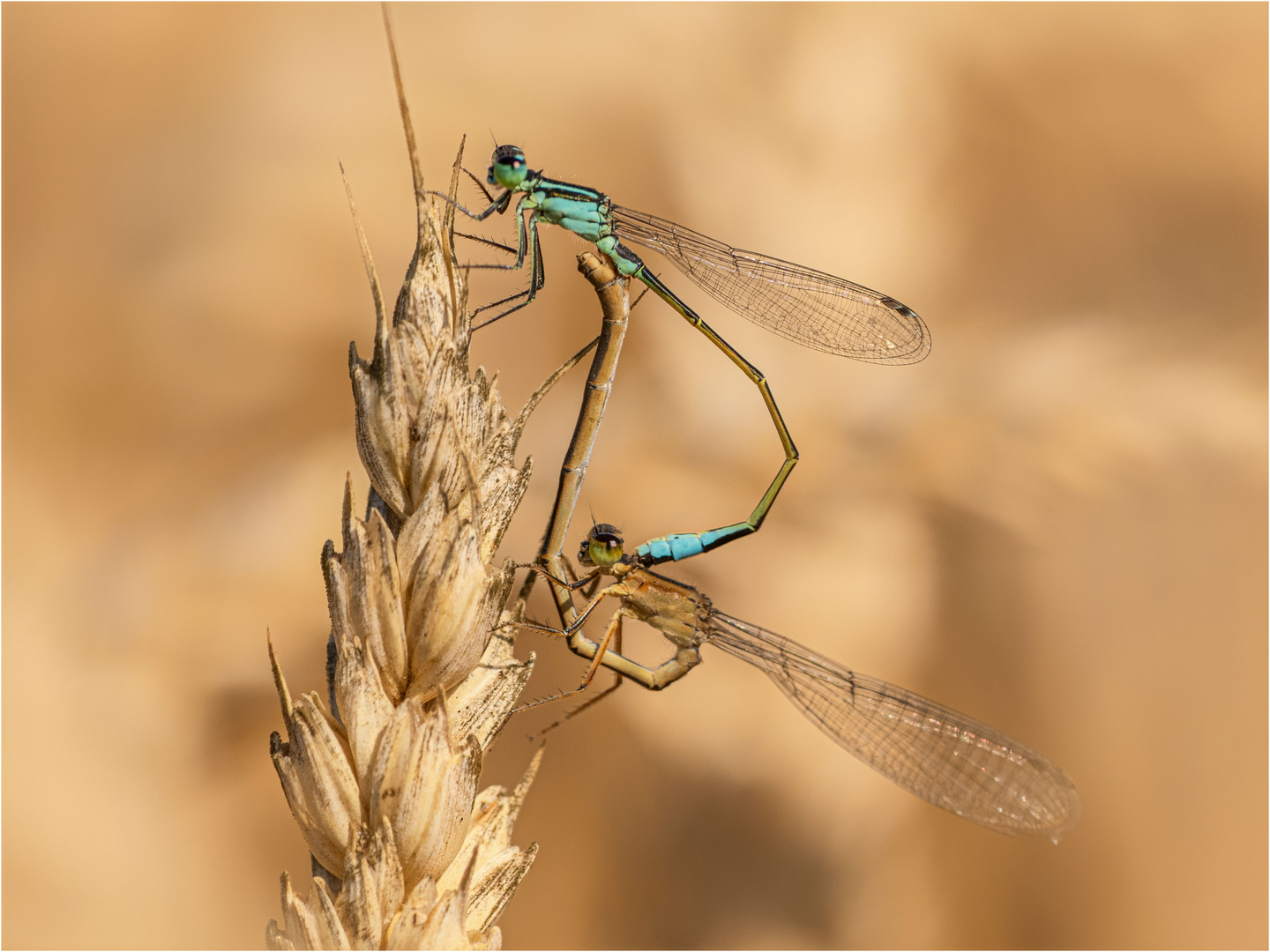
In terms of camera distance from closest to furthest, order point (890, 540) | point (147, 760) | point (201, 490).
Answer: point (147, 760) → point (201, 490) → point (890, 540)

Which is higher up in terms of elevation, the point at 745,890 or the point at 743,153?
the point at 743,153

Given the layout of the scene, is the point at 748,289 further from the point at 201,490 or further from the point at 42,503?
the point at 42,503

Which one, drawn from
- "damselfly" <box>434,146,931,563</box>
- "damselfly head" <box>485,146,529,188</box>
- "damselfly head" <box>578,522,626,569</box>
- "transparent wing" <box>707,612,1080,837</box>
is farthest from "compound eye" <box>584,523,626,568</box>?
"damselfly head" <box>485,146,529,188</box>

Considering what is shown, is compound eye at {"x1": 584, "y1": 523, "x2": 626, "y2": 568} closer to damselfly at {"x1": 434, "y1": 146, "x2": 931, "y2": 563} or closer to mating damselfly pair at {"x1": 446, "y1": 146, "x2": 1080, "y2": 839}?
mating damselfly pair at {"x1": 446, "y1": 146, "x2": 1080, "y2": 839}

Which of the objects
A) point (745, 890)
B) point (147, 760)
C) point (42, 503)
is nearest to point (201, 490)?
point (42, 503)

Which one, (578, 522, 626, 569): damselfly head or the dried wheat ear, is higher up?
(578, 522, 626, 569): damselfly head

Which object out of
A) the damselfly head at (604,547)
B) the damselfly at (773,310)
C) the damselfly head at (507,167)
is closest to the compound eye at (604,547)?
the damselfly head at (604,547)
